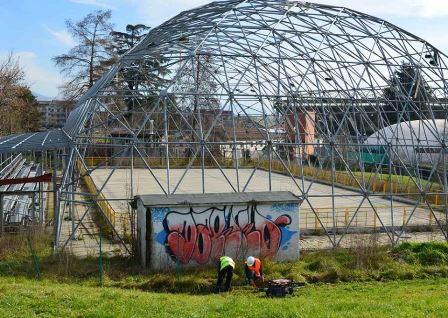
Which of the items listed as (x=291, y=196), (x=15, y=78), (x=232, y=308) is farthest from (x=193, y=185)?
(x=232, y=308)

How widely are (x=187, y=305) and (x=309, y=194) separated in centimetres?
2293

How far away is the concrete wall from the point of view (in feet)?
55.7

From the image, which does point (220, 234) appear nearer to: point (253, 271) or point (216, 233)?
point (216, 233)

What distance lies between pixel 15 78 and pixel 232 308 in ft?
129

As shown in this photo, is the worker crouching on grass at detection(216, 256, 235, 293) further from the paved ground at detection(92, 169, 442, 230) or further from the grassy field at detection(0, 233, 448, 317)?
the paved ground at detection(92, 169, 442, 230)

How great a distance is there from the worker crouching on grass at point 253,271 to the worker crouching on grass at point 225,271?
1.80ft

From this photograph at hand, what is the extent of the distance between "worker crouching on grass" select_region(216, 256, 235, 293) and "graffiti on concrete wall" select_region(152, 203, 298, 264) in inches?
90.0

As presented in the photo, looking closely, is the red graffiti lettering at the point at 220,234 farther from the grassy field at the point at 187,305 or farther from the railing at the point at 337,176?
the railing at the point at 337,176

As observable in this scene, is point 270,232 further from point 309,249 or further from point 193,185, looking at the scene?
point 193,185

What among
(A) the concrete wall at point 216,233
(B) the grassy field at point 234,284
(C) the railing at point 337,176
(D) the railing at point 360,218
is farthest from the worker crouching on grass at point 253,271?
(C) the railing at point 337,176

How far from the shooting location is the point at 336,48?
1049 inches

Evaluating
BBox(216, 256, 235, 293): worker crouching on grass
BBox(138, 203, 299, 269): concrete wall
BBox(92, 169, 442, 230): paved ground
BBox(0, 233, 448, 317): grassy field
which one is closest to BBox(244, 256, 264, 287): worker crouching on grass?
BBox(0, 233, 448, 317): grassy field

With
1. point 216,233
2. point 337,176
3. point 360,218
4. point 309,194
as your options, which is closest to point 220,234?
point 216,233

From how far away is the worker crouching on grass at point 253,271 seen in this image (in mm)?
15266
